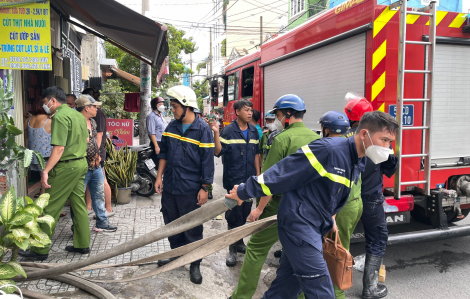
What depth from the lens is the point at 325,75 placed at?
4.79 m

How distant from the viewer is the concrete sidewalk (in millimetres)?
3271

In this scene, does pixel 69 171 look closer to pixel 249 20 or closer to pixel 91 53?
pixel 91 53

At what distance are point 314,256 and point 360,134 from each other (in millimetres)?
774

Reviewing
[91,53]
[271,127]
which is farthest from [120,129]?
[91,53]

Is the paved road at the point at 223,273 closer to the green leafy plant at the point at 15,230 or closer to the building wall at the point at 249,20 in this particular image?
the green leafy plant at the point at 15,230

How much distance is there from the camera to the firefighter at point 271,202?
308 centimetres

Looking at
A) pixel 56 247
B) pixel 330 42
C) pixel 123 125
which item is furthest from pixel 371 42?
pixel 123 125

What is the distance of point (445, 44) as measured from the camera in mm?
→ 4043

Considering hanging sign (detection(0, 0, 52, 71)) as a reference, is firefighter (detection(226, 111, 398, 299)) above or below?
below

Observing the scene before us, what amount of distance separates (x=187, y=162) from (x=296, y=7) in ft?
65.6

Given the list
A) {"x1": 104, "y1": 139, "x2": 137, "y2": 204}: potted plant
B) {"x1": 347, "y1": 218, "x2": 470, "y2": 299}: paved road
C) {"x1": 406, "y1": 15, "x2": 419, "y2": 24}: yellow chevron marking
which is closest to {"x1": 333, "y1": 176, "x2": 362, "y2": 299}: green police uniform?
{"x1": 347, "y1": 218, "x2": 470, "y2": 299}: paved road

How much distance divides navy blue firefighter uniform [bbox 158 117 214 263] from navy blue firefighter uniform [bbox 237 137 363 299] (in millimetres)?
1396

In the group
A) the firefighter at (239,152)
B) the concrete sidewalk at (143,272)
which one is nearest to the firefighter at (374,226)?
the concrete sidewalk at (143,272)

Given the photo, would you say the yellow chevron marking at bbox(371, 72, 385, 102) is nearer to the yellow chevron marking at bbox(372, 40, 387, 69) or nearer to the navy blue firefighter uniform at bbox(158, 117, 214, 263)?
the yellow chevron marking at bbox(372, 40, 387, 69)
